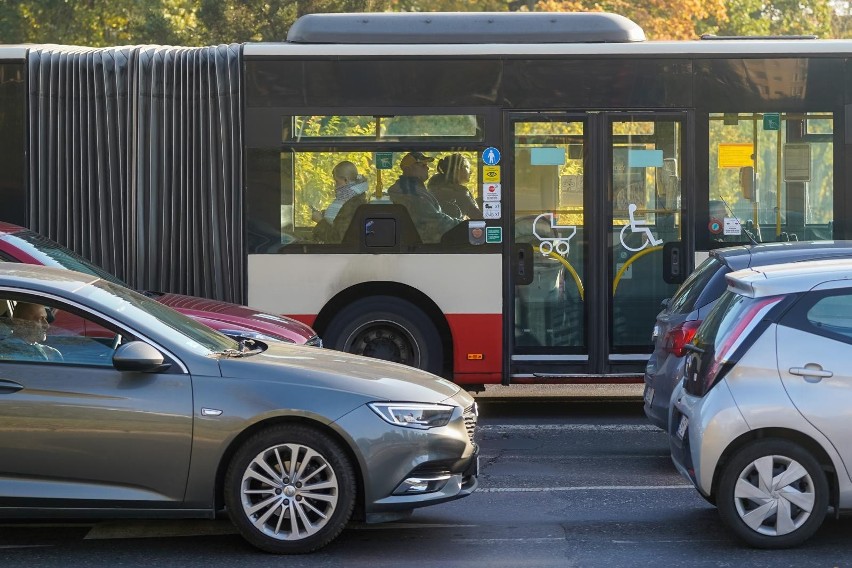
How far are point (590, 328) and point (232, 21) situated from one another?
1624 cm

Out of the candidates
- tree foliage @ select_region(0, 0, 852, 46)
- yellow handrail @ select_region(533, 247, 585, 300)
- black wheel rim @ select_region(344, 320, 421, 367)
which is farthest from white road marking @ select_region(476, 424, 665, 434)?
tree foliage @ select_region(0, 0, 852, 46)

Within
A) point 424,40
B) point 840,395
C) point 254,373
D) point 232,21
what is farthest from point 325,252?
point 232,21

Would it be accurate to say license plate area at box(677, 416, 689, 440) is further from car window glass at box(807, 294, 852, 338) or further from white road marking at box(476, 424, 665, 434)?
white road marking at box(476, 424, 665, 434)

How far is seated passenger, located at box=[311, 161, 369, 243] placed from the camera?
11547 millimetres

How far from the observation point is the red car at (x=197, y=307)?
31.6 ft

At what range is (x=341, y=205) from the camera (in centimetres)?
1158

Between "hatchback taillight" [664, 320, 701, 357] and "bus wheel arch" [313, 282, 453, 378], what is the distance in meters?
2.90

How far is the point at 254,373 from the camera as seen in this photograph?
6820 millimetres

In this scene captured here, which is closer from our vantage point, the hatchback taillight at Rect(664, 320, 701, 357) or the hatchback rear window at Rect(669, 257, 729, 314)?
the hatchback taillight at Rect(664, 320, 701, 357)

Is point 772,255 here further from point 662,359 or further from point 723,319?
point 723,319

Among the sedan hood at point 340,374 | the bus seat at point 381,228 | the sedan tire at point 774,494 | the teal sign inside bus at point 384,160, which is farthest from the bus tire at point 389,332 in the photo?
the sedan tire at point 774,494

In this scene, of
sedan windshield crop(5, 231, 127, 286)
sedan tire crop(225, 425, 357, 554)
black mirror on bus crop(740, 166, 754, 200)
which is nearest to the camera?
sedan tire crop(225, 425, 357, 554)

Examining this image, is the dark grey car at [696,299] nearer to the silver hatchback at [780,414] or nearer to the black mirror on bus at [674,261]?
the silver hatchback at [780,414]

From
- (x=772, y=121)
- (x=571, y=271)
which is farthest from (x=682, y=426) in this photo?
(x=772, y=121)
